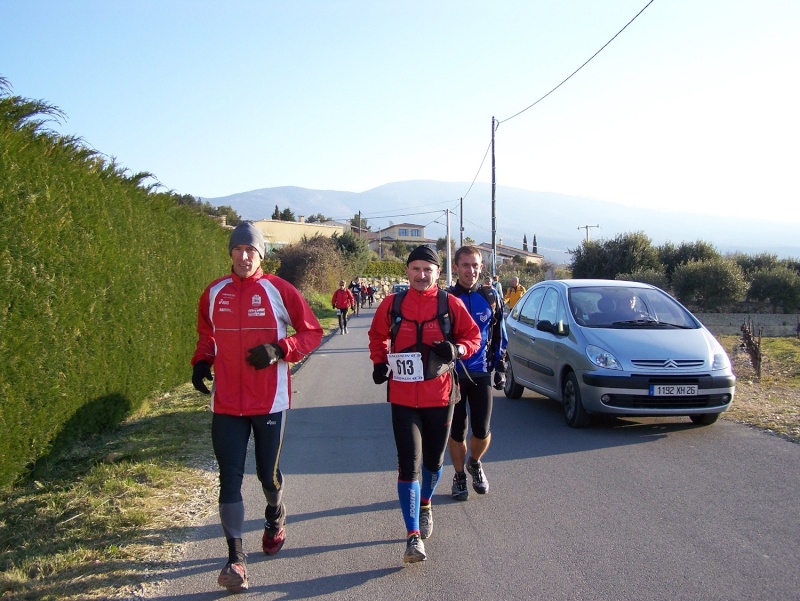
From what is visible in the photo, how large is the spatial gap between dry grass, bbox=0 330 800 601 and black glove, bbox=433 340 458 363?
6.87 ft

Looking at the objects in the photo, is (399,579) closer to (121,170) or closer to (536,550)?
(536,550)

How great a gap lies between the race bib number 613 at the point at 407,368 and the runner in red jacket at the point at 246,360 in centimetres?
54

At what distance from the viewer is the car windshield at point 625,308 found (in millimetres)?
9227

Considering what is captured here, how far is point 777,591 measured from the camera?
4109mm

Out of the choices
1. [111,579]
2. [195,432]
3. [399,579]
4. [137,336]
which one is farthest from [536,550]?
[137,336]

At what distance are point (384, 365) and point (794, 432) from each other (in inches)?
219

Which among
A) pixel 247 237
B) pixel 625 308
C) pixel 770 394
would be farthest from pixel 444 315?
pixel 770 394

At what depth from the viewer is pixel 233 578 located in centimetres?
414

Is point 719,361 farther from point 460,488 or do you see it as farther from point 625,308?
point 460,488

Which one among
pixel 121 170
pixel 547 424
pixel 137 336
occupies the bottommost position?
pixel 547 424

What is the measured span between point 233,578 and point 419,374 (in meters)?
1.60

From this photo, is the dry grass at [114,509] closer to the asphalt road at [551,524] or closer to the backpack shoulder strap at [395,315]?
the asphalt road at [551,524]

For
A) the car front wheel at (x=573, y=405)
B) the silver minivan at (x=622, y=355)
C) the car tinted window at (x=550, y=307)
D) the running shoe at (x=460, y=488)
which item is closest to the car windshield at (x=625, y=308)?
the silver minivan at (x=622, y=355)

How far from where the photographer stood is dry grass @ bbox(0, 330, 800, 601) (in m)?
4.37
